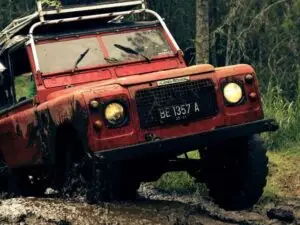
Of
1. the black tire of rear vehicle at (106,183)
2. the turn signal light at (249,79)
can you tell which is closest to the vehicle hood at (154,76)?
the turn signal light at (249,79)

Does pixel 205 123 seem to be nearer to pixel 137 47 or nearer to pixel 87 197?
pixel 87 197

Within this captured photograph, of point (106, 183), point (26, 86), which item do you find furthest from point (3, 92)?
point (106, 183)

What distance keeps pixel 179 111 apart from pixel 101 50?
1.49 meters

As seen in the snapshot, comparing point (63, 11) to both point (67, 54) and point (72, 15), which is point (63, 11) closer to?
point (72, 15)

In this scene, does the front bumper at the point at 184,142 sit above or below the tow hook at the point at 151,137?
below

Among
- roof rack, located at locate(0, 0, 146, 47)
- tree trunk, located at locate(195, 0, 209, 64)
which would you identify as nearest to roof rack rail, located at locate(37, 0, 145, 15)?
roof rack, located at locate(0, 0, 146, 47)

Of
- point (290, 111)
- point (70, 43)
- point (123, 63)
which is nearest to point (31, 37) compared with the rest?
point (70, 43)

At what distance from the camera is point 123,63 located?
706 cm

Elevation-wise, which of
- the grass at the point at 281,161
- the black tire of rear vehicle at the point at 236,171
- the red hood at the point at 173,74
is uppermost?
the red hood at the point at 173,74

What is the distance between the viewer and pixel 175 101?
232 inches

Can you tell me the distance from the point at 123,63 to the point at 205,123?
1392mm

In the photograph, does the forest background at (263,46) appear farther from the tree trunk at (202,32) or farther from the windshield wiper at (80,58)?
the windshield wiper at (80,58)

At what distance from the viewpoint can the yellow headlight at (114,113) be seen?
567 centimetres

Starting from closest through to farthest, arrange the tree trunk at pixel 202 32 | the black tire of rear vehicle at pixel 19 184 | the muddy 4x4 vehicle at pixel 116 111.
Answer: the muddy 4x4 vehicle at pixel 116 111, the black tire of rear vehicle at pixel 19 184, the tree trunk at pixel 202 32
